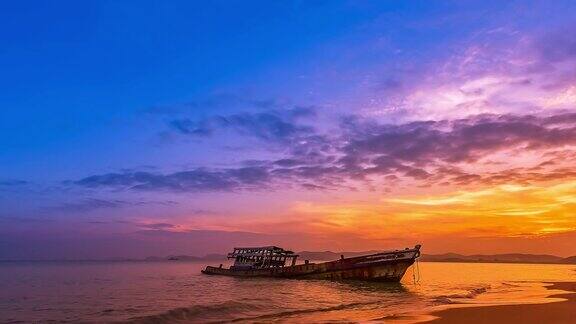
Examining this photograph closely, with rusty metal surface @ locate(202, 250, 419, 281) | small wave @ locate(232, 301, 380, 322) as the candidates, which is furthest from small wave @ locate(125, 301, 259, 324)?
rusty metal surface @ locate(202, 250, 419, 281)

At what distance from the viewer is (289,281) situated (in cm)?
5184

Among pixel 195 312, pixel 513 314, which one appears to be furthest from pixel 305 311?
pixel 513 314

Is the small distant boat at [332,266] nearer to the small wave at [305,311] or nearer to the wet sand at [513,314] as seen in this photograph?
the small wave at [305,311]

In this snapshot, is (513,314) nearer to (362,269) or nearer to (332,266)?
(362,269)

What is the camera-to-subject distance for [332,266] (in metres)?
50.6

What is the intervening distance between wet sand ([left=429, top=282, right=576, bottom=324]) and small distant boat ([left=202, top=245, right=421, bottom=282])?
74.9 ft

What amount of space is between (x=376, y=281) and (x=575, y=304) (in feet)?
82.1

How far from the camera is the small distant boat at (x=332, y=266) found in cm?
4731

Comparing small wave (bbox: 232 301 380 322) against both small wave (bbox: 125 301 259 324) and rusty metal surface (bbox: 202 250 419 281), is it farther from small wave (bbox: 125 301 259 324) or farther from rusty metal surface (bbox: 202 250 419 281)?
rusty metal surface (bbox: 202 250 419 281)

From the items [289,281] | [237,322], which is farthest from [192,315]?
[289,281]

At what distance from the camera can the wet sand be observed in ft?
60.5

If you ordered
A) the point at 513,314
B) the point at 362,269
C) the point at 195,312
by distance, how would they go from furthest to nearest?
1. the point at 362,269
2. the point at 195,312
3. the point at 513,314

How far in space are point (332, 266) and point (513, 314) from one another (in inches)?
1221

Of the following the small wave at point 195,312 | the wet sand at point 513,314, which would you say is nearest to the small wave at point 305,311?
the small wave at point 195,312
